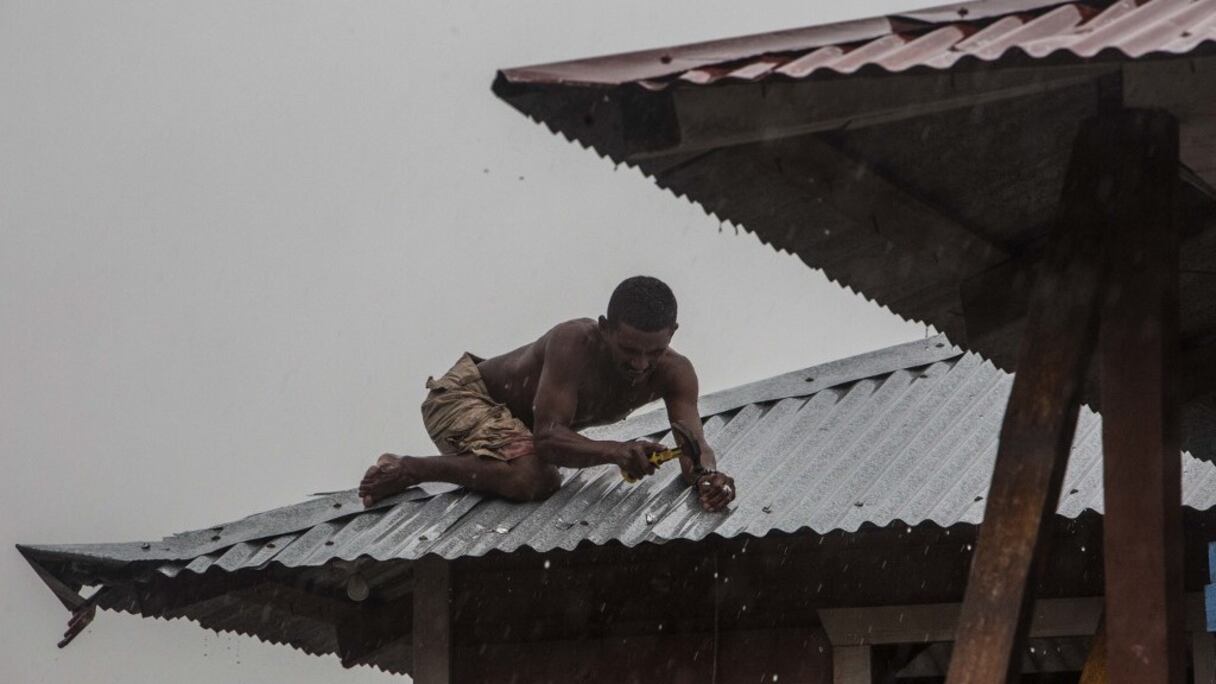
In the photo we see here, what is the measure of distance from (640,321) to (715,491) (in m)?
0.78

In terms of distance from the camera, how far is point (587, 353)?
8273mm

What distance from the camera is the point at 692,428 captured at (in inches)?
323

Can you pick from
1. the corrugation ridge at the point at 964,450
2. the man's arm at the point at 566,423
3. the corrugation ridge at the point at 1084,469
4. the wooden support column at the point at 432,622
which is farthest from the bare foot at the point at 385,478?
the corrugation ridge at the point at 1084,469

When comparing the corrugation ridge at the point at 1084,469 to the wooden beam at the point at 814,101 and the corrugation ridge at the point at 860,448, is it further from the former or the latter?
the wooden beam at the point at 814,101

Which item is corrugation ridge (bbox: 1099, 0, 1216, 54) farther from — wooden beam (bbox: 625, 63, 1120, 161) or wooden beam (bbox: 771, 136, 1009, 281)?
wooden beam (bbox: 771, 136, 1009, 281)

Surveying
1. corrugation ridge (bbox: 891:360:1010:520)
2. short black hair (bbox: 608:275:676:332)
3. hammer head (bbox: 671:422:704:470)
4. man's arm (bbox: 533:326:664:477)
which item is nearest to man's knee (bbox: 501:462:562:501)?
man's arm (bbox: 533:326:664:477)

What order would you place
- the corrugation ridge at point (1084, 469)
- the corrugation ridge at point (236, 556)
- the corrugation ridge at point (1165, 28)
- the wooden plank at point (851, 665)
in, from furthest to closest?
the corrugation ridge at point (236, 556) < the wooden plank at point (851, 665) < the corrugation ridge at point (1084, 469) < the corrugation ridge at point (1165, 28)

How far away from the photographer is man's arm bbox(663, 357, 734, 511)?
25.3 ft

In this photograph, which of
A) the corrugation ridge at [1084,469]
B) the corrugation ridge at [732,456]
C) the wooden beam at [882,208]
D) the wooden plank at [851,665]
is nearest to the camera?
the wooden beam at [882,208]

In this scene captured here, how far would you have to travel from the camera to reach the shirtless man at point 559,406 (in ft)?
26.0

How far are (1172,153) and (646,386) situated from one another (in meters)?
4.20

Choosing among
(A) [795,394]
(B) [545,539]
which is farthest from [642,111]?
(A) [795,394]

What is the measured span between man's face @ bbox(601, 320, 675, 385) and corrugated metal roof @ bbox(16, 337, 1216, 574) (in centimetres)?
50

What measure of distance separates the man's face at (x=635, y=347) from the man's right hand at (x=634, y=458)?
1.12ft
